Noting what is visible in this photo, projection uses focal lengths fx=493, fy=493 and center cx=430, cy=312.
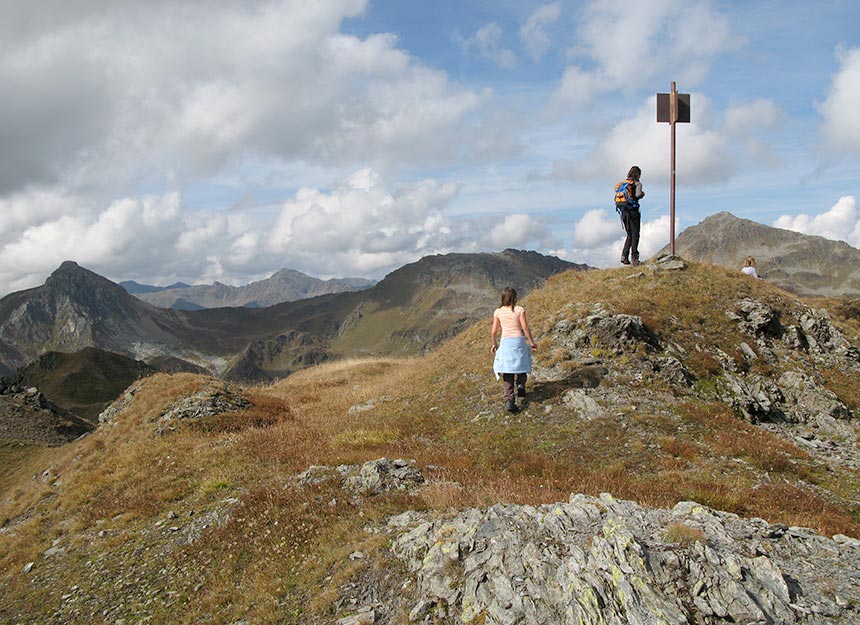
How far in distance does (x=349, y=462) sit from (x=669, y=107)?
22.4 metres

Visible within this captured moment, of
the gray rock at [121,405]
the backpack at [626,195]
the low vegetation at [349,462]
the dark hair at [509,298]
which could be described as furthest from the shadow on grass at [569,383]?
the gray rock at [121,405]

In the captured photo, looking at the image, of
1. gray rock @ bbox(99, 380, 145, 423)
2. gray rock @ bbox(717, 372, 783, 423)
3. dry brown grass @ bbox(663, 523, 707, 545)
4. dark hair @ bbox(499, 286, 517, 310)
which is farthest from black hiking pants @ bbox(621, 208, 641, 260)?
gray rock @ bbox(99, 380, 145, 423)

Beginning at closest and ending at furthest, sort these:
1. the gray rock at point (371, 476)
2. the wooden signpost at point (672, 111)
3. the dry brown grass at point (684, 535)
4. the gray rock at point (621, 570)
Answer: the gray rock at point (621, 570) < the dry brown grass at point (684, 535) < the gray rock at point (371, 476) < the wooden signpost at point (672, 111)

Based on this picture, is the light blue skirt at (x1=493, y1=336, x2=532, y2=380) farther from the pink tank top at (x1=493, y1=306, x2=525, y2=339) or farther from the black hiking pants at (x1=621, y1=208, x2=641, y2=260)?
the black hiking pants at (x1=621, y1=208, x2=641, y2=260)

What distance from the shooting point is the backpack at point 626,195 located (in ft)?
73.3

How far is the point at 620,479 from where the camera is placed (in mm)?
11633

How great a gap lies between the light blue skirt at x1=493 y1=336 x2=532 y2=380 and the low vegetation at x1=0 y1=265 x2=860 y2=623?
183 cm

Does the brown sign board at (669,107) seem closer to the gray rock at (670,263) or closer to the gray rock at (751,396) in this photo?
the gray rock at (670,263)

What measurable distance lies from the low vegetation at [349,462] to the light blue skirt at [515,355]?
6.02ft

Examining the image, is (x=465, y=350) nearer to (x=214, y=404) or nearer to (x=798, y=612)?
(x=214, y=404)

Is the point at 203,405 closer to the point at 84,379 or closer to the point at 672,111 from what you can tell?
the point at 672,111

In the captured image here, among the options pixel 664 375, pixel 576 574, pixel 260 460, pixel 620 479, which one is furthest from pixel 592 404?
pixel 260 460

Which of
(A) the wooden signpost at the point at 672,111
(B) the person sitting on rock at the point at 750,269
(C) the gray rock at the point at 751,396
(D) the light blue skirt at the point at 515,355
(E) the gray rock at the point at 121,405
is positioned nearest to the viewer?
(D) the light blue skirt at the point at 515,355

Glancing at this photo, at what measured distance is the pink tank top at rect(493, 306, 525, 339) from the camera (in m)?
15.7
